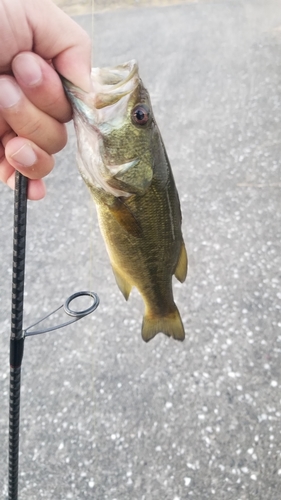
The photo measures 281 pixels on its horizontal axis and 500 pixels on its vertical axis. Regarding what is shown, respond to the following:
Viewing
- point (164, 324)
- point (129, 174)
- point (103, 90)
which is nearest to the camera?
point (103, 90)

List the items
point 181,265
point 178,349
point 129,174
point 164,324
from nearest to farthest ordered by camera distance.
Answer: point 129,174, point 181,265, point 164,324, point 178,349

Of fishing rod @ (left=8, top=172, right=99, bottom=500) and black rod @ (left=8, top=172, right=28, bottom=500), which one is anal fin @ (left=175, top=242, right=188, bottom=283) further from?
black rod @ (left=8, top=172, right=28, bottom=500)

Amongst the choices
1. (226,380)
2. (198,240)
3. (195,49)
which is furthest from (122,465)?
(195,49)

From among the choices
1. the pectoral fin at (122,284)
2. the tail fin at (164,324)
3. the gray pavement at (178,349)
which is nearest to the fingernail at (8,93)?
the pectoral fin at (122,284)

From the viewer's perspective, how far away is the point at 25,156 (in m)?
1.16

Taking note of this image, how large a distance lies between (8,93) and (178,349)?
1.72 metres

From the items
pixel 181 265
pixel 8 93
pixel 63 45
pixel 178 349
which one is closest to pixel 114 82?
pixel 63 45

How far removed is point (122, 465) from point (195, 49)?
13.4 ft

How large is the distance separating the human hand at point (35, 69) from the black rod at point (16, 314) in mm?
81

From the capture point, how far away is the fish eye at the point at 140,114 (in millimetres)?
1234

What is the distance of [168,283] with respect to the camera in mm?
1564

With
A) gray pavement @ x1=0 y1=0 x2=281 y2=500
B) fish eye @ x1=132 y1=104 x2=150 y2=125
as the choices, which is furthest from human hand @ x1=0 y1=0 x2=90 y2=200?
gray pavement @ x1=0 y1=0 x2=281 y2=500

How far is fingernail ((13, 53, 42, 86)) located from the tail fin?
922mm

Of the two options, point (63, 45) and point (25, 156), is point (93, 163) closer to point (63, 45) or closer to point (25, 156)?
point (25, 156)
